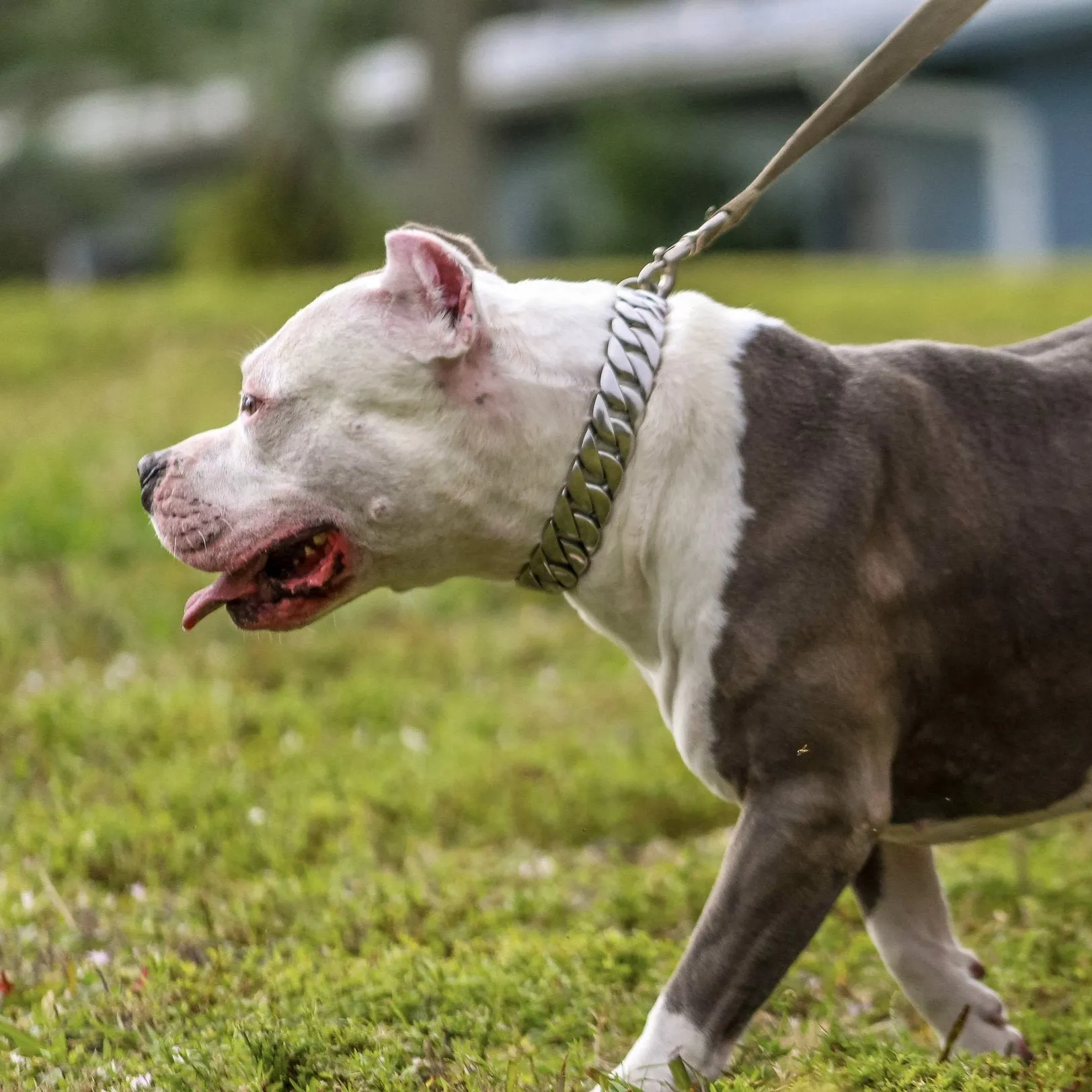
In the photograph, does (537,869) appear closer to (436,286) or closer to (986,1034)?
(986,1034)

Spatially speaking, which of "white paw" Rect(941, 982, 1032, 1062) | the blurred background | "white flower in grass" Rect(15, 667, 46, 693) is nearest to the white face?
"white paw" Rect(941, 982, 1032, 1062)

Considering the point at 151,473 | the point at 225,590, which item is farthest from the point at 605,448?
the point at 151,473

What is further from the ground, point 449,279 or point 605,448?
point 449,279

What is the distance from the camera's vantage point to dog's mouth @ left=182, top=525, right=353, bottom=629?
10.9 ft

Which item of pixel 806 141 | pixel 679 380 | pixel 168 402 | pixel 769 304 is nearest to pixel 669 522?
pixel 679 380

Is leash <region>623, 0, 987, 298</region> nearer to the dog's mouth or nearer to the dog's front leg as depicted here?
the dog's mouth

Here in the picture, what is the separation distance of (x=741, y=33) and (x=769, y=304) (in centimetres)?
932

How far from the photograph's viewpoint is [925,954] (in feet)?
11.4

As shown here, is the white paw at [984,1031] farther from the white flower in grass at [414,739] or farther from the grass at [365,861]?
the white flower in grass at [414,739]

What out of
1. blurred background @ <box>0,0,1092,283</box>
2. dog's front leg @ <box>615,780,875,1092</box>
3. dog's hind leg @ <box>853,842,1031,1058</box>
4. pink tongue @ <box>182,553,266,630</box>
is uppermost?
pink tongue @ <box>182,553,266,630</box>

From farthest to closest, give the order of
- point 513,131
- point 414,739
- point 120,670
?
point 513,131
point 120,670
point 414,739

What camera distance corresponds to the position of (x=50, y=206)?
20.4 metres

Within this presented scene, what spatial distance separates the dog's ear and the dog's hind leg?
4.36ft

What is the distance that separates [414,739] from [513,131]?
58.7 ft
